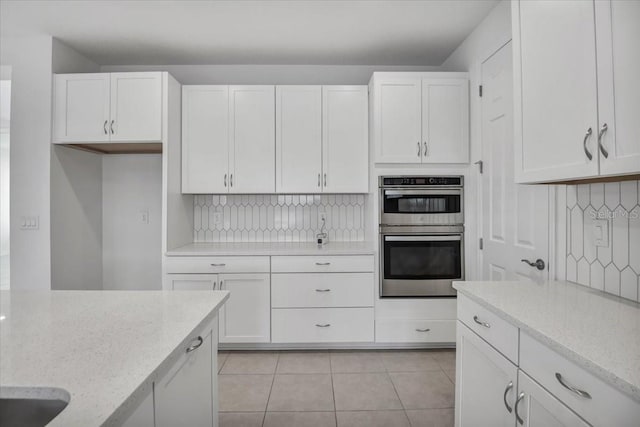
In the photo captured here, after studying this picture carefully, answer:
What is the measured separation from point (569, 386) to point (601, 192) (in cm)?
101

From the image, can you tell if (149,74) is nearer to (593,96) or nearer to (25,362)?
(25,362)

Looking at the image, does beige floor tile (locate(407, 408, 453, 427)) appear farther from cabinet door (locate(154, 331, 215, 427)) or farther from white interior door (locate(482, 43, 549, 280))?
cabinet door (locate(154, 331, 215, 427))

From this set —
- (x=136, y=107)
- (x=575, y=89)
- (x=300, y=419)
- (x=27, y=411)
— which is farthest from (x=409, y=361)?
(x=136, y=107)

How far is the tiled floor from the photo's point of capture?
2053mm

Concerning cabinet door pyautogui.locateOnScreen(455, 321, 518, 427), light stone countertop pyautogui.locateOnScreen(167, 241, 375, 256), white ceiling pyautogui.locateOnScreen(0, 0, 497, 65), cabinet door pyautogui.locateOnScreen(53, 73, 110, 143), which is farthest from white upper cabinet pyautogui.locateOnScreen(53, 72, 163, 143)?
cabinet door pyautogui.locateOnScreen(455, 321, 518, 427)

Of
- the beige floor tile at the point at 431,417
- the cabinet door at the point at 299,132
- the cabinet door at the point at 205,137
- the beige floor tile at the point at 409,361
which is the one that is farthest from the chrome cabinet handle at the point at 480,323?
the cabinet door at the point at 205,137

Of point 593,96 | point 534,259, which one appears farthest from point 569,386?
point 534,259

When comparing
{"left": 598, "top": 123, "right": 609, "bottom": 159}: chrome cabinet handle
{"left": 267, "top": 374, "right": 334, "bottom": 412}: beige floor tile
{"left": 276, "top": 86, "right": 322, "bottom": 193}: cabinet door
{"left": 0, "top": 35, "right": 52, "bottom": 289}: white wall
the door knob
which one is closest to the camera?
{"left": 598, "top": 123, "right": 609, "bottom": 159}: chrome cabinet handle

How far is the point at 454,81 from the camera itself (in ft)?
9.70

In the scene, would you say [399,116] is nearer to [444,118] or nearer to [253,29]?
[444,118]

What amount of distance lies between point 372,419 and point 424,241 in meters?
1.43

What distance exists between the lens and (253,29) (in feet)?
9.21

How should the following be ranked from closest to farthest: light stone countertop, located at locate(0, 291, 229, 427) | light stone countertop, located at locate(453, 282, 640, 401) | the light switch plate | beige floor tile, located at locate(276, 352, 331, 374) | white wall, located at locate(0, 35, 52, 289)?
light stone countertop, located at locate(0, 291, 229, 427), light stone countertop, located at locate(453, 282, 640, 401), the light switch plate, beige floor tile, located at locate(276, 352, 331, 374), white wall, located at locate(0, 35, 52, 289)

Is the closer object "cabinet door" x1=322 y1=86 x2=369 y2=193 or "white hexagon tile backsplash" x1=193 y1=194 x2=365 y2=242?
"cabinet door" x1=322 y1=86 x2=369 y2=193
